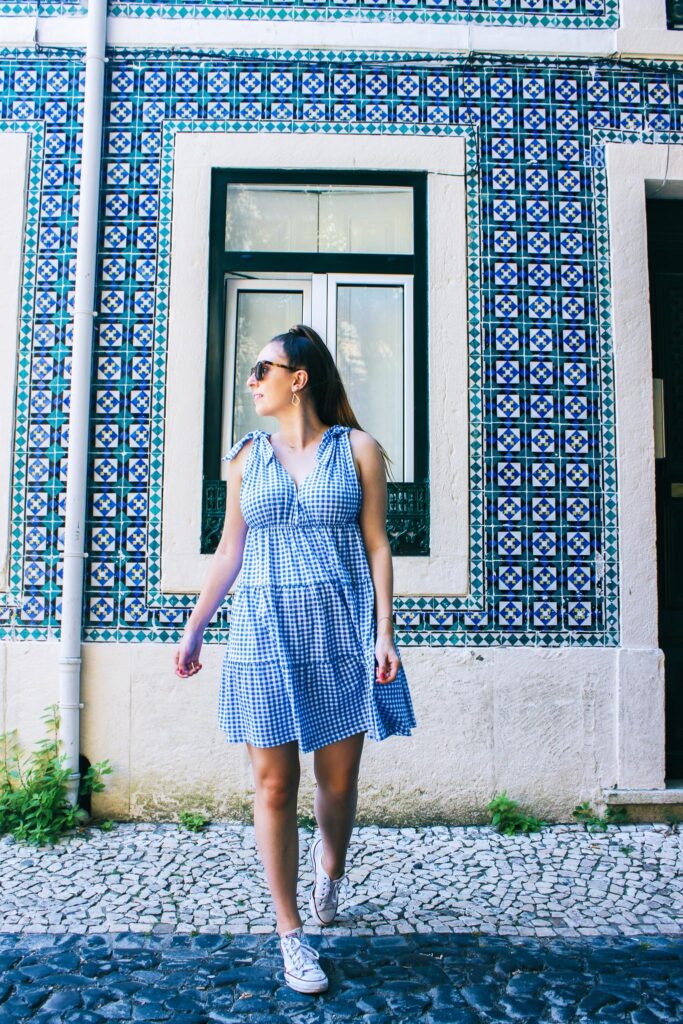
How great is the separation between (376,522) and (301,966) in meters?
1.35

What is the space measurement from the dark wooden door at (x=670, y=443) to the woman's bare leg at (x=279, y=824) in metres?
2.71

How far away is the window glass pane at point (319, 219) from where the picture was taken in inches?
169

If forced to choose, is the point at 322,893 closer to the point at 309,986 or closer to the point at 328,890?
the point at 328,890

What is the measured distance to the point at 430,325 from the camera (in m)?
4.14

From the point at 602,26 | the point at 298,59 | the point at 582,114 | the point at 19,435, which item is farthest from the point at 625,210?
the point at 19,435

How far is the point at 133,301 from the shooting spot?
162 inches

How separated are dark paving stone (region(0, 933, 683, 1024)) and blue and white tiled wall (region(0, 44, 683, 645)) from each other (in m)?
1.57

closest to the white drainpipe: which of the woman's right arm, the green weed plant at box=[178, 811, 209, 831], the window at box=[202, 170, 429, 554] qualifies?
the green weed plant at box=[178, 811, 209, 831]

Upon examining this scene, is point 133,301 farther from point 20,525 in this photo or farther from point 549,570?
point 549,570

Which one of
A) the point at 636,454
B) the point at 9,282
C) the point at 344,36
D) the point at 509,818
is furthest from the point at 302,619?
the point at 344,36

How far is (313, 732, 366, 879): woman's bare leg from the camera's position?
8.11ft

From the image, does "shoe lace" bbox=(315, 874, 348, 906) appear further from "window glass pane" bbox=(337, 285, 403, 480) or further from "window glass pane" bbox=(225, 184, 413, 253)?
"window glass pane" bbox=(225, 184, 413, 253)

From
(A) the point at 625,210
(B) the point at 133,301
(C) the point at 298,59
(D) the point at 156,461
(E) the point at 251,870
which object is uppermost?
(C) the point at 298,59

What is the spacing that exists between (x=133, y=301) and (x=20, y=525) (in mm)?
1302
